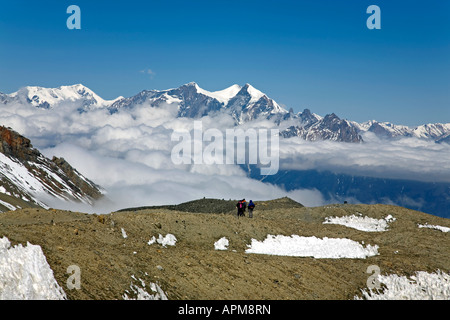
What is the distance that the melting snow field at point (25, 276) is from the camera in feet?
68.9

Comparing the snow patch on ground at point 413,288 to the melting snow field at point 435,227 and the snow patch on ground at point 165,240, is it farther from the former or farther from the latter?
the melting snow field at point 435,227

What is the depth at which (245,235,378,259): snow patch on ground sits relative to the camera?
1820 inches

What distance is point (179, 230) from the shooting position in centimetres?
4341

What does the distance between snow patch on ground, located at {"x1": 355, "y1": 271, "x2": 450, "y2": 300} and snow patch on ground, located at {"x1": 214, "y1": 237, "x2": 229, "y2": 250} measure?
14.7 m

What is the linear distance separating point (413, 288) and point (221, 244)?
19.6 meters

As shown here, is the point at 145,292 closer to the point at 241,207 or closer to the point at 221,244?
the point at 221,244

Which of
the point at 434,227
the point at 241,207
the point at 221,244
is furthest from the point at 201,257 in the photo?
the point at 434,227

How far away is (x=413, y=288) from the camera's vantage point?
3938cm

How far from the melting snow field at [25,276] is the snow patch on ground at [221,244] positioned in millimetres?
21594

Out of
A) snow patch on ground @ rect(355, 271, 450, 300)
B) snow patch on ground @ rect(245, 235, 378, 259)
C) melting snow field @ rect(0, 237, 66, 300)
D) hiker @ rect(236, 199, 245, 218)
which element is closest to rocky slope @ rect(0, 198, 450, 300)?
melting snow field @ rect(0, 237, 66, 300)

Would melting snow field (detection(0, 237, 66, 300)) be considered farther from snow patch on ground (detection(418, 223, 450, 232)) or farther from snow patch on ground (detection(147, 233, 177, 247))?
snow patch on ground (detection(418, 223, 450, 232))

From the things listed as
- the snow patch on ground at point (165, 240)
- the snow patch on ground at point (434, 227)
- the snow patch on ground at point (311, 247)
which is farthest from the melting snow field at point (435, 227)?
the snow patch on ground at point (165, 240)

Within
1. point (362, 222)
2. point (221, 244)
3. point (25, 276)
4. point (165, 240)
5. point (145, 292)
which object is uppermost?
point (25, 276)
